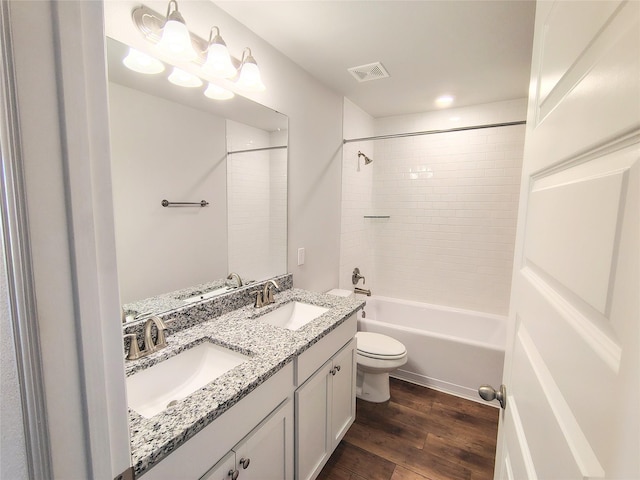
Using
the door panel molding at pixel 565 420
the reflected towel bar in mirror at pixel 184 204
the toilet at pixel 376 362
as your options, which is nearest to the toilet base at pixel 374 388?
the toilet at pixel 376 362

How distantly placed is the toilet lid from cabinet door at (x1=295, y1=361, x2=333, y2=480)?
2.26 ft

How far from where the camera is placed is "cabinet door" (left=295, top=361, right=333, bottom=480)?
1.36 m

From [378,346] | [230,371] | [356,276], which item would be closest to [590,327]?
[230,371]

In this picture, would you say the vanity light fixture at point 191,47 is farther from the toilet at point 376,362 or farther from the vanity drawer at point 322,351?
the toilet at point 376,362

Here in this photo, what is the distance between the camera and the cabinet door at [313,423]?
4.46 ft

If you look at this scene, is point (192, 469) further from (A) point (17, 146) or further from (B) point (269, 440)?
(A) point (17, 146)

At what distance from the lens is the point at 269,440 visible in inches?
45.6

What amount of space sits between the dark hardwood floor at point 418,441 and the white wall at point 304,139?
3.52 ft

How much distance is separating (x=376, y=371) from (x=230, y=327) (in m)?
1.29

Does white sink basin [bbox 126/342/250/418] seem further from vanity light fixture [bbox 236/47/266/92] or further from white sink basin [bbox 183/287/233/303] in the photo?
vanity light fixture [bbox 236/47/266/92]

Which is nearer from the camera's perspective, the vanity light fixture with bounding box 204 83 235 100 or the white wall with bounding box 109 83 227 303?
the white wall with bounding box 109 83 227 303

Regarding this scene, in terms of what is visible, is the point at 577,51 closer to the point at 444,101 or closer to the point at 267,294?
the point at 267,294

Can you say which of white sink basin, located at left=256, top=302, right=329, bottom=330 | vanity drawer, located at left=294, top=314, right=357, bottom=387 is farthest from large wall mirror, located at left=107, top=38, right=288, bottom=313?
vanity drawer, located at left=294, top=314, right=357, bottom=387

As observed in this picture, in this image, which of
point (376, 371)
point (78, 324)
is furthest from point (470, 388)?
point (78, 324)
